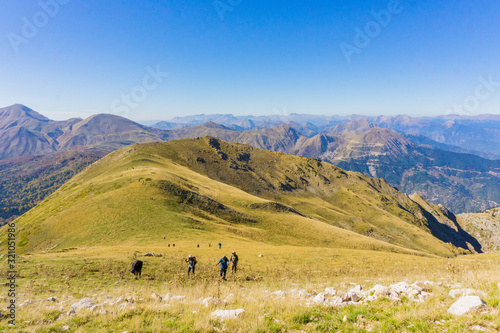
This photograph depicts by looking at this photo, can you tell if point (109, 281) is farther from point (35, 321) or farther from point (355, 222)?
point (355, 222)

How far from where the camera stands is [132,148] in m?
142

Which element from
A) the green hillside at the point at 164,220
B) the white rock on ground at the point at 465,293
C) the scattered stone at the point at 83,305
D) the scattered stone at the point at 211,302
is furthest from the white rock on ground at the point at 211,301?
the green hillside at the point at 164,220

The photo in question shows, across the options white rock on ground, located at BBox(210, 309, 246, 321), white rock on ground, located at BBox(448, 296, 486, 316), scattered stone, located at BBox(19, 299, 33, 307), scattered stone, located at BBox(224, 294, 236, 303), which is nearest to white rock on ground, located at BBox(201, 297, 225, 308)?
scattered stone, located at BBox(224, 294, 236, 303)

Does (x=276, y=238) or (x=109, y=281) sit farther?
(x=276, y=238)

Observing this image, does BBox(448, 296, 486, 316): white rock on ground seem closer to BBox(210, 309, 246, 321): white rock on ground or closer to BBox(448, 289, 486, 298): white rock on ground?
BBox(448, 289, 486, 298): white rock on ground

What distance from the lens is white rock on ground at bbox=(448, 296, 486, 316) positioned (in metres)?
8.12

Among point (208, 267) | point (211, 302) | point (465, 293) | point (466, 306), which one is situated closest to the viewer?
point (466, 306)

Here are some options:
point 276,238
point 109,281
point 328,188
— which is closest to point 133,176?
point 276,238

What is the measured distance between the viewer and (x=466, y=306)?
27.0ft

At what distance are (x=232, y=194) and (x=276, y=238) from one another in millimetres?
34444

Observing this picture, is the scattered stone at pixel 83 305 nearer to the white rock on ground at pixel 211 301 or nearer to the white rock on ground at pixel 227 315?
the white rock on ground at pixel 211 301

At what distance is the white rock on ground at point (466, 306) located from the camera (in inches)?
320

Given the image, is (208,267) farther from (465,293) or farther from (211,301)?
(465,293)

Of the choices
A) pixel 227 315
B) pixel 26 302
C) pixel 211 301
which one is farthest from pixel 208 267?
pixel 227 315
